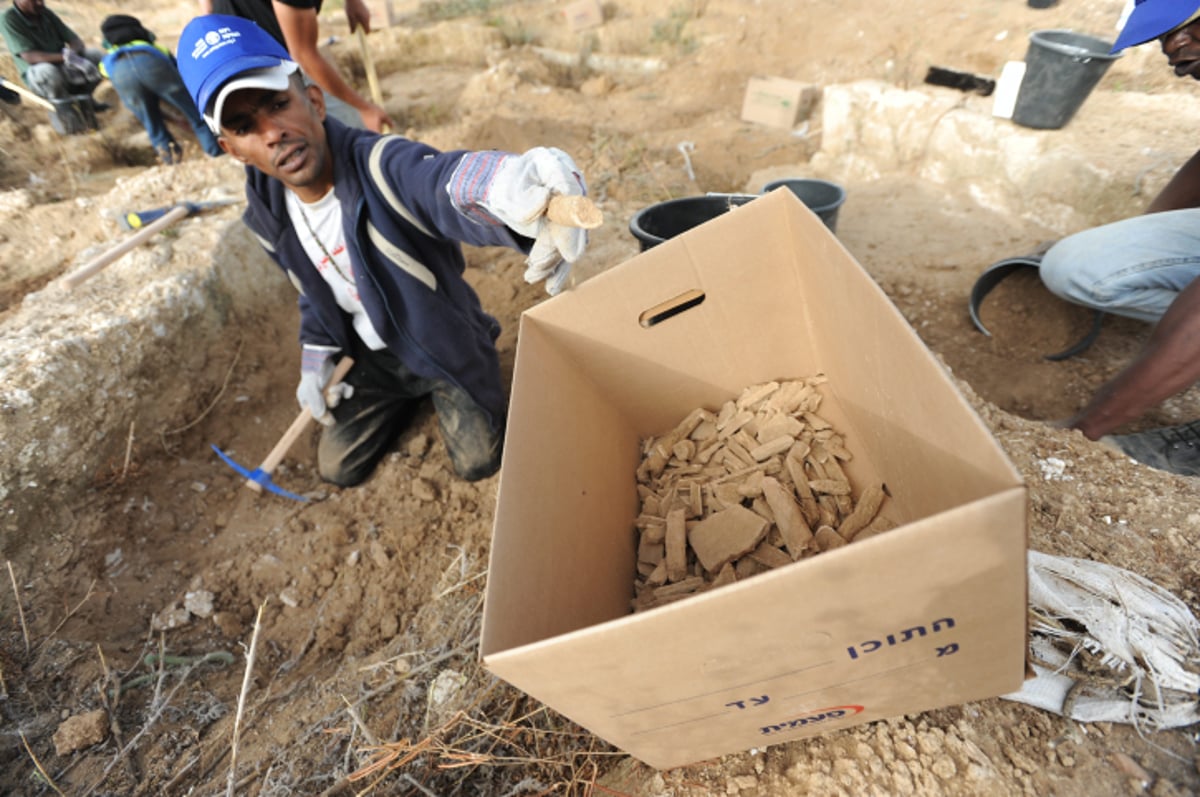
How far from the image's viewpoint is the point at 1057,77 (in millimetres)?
3086

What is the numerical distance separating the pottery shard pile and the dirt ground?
0.38 metres

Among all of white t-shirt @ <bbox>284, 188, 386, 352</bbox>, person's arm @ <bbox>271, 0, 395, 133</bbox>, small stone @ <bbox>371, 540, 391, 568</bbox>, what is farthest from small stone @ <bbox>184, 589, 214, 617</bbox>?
person's arm @ <bbox>271, 0, 395, 133</bbox>

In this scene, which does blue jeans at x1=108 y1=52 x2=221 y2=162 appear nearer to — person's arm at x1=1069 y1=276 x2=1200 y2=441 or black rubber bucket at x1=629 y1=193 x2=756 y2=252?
black rubber bucket at x1=629 y1=193 x2=756 y2=252

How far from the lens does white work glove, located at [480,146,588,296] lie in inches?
52.0

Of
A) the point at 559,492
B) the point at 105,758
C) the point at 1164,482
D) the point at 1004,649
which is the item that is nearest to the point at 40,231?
the point at 105,758

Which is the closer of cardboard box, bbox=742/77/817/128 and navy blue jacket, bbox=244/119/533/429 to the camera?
navy blue jacket, bbox=244/119/533/429

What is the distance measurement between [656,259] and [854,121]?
3.83 metres

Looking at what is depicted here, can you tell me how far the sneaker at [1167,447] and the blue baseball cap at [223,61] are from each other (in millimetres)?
2894

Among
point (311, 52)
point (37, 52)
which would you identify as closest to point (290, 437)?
point (311, 52)

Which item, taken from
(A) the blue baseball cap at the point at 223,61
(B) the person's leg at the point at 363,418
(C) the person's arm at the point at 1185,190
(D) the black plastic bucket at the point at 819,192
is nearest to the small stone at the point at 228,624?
(B) the person's leg at the point at 363,418

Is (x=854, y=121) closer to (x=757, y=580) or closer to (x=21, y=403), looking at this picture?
(x=757, y=580)

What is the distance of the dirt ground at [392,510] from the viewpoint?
1.24 m

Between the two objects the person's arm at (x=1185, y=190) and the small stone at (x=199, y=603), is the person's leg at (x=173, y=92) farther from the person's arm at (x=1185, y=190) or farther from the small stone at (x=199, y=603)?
the person's arm at (x=1185, y=190)

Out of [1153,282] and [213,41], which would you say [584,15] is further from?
[1153,282]
